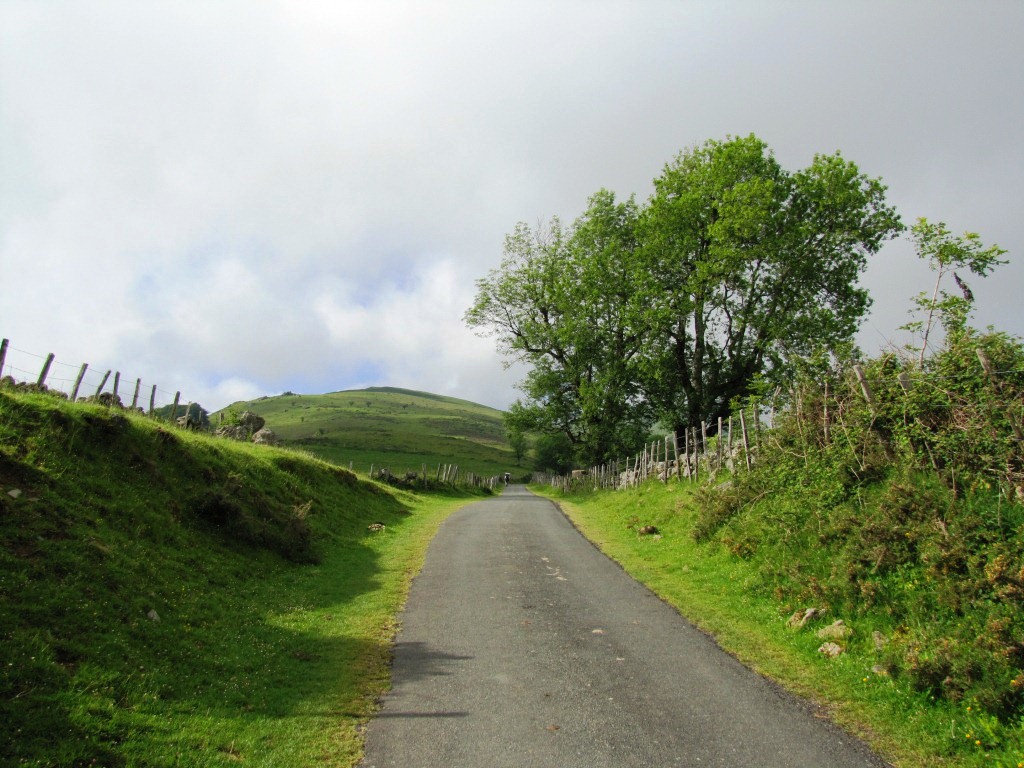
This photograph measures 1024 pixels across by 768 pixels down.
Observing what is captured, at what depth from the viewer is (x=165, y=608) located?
947 centimetres

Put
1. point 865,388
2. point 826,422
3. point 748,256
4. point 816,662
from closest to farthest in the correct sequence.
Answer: point 816,662
point 865,388
point 826,422
point 748,256

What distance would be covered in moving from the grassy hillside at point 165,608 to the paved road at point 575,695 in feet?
2.61

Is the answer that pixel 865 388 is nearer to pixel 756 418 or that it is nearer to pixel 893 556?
pixel 893 556

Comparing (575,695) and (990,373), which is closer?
(575,695)

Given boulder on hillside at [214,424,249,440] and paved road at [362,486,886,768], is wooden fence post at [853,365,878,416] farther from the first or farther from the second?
boulder on hillside at [214,424,249,440]

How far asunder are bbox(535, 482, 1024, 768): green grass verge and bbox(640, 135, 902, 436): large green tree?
16906 millimetres

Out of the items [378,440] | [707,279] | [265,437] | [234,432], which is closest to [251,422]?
[265,437]

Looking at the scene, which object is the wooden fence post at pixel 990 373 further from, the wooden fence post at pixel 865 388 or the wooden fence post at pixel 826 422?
the wooden fence post at pixel 826 422

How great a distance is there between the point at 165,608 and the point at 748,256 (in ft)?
93.8

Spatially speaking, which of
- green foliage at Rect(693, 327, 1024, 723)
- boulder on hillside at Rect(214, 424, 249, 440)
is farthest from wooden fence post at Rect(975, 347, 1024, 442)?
boulder on hillside at Rect(214, 424, 249, 440)

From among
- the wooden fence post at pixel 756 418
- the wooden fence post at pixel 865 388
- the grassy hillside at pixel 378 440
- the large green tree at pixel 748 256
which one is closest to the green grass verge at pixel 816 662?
the wooden fence post at pixel 756 418

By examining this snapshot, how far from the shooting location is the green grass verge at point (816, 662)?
620 cm

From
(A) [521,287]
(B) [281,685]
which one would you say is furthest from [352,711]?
(A) [521,287]

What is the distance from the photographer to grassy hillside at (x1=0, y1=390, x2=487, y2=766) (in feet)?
20.0
